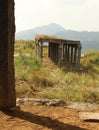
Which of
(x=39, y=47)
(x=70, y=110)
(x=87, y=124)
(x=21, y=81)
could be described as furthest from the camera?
(x=39, y=47)

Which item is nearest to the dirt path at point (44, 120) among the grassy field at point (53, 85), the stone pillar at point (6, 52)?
the stone pillar at point (6, 52)

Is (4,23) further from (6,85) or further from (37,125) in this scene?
(37,125)

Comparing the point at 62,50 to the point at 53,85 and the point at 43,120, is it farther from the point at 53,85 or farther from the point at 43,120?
the point at 43,120

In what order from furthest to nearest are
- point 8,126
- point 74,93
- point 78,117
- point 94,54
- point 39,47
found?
point 94,54, point 39,47, point 74,93, point 78,117, point 8,126

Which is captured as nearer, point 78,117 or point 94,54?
point 78,117

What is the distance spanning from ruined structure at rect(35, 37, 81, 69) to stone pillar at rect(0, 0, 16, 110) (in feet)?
66.7

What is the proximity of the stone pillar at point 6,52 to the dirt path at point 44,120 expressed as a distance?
36 cm

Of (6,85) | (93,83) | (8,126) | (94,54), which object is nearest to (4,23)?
(6,85)

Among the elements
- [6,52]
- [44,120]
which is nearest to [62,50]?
[6,52]

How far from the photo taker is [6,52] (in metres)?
6.68

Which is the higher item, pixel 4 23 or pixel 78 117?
pixel 4 23

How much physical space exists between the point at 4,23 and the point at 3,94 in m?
1.31

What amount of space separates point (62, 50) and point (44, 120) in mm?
23081

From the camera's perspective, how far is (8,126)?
5.79m
